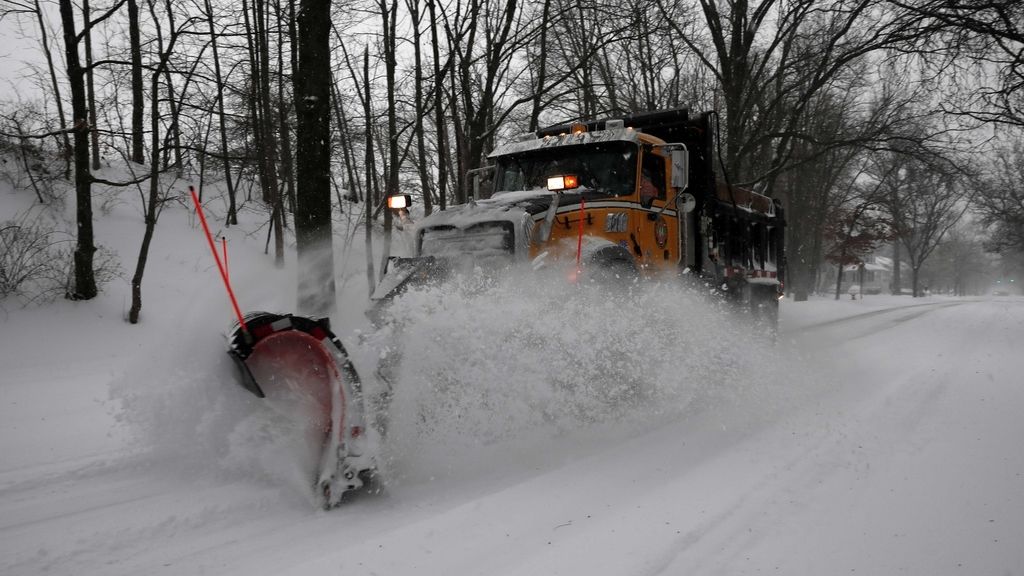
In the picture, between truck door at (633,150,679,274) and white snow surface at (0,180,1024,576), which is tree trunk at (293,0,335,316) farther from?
truck door at (633,150,679,274)

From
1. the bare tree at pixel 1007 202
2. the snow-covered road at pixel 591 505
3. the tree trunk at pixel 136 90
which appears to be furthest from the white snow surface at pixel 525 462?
the bare tree at pixel 1007 202

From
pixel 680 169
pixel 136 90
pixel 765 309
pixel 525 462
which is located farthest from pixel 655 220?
pixel 136 90

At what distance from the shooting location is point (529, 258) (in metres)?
5.09

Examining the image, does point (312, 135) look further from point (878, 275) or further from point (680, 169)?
point (878, 275)

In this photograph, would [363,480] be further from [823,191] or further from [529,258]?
[823,191]

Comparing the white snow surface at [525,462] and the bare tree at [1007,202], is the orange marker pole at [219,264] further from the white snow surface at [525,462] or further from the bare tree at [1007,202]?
the bare tree at [1007,202]

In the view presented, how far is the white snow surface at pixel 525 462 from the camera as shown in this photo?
287 cm

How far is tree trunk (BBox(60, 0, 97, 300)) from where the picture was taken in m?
9.38

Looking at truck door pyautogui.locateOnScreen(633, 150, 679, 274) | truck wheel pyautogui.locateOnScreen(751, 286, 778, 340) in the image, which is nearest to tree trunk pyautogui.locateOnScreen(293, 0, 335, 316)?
truck door pyautogui.locateOnScreen(633, 150, 679, 274)

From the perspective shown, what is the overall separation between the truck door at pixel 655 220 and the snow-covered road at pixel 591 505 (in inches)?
61.1

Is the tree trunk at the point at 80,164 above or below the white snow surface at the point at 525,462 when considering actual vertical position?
above

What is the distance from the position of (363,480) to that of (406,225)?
351 centimetres

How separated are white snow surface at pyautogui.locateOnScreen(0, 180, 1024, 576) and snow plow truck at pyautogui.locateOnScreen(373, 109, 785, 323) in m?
0.43

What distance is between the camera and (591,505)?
134 inches
